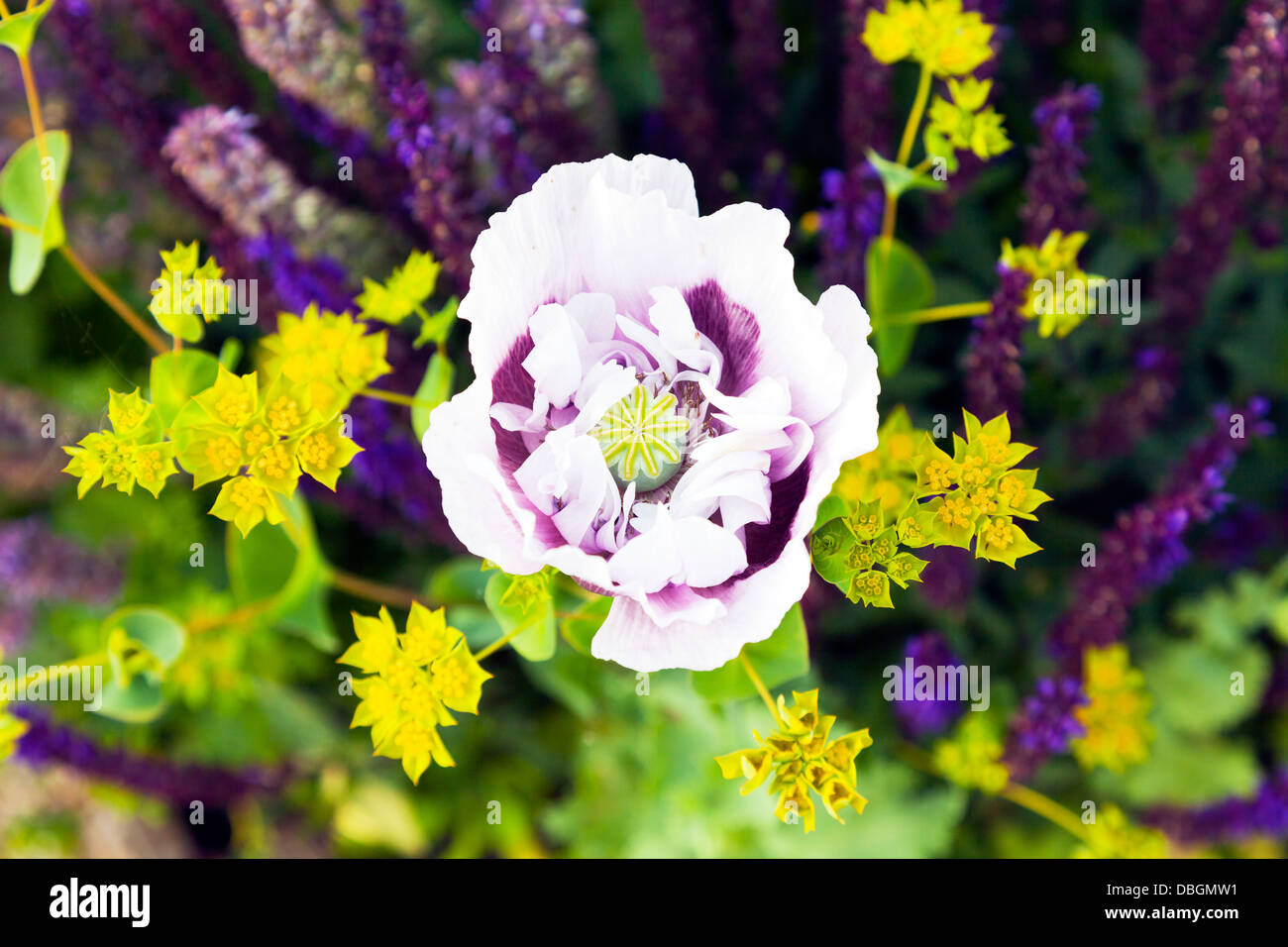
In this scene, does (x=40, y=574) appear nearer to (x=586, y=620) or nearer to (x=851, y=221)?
(x=586, y=620)

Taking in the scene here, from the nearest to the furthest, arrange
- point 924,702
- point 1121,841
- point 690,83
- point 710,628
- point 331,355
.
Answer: point 710,628
point 331,355
point 1121,841
point 690,83
point 924,702

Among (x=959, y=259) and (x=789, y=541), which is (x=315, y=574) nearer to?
(x=789, y=541)

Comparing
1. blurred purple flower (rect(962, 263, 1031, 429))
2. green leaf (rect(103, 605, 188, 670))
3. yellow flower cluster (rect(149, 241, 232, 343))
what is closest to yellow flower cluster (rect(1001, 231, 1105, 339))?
blurred purple flower (rect(962, 263, 1031, 429))

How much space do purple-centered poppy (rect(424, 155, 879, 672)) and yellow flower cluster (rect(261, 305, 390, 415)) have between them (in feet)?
0.43

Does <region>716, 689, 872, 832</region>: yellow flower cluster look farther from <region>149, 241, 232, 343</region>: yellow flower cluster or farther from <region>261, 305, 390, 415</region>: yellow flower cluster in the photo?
<region>149, 241, 232, 343</region>: yellow flower cluster

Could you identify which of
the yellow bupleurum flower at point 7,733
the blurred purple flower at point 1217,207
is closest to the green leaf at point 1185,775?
the blurred purple flower at point 1217,207

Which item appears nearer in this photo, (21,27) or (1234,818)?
(21,27)

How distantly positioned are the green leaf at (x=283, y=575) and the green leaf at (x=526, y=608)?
0.90ft

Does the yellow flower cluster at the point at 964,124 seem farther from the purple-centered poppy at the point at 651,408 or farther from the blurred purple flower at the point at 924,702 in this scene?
the blurred purple flower at the point at 924,702

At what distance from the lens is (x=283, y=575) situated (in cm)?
93

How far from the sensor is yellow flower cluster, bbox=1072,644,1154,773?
1.04 m

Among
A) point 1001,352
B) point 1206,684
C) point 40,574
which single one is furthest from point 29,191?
point 1206,684

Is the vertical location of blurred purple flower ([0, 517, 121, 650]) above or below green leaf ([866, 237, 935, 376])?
below

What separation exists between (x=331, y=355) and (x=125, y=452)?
6.0 inches
